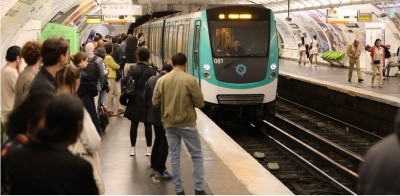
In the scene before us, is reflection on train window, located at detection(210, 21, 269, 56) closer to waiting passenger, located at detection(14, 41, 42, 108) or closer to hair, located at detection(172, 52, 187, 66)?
hair, located at detection(172, 52, 187, 66)

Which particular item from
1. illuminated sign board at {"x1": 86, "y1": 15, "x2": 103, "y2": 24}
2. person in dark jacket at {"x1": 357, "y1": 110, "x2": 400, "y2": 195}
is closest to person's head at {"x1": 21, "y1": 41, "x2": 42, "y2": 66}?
person in dark jacket at {"x1": 357, "y1": 110, "x2": 400, "y2": 195}

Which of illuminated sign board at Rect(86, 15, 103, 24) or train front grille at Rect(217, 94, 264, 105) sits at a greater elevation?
illuminated sign board at Rect(86, 15, 103, 24)

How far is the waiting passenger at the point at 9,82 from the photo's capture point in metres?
6.96

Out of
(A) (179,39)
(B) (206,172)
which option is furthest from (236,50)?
(B) (206,172)

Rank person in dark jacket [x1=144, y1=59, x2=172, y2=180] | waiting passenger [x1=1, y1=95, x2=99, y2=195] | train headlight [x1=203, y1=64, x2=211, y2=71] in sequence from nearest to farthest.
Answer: waiting passenger [x1=1, y1=95, x2=99, y2=195]
person in dark jacket [x1=144, y1=59, x2=172, y2=180]
train headlight [x1=203, y1=64, x2=211, y2=71]

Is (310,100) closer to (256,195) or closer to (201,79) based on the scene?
(201,79)

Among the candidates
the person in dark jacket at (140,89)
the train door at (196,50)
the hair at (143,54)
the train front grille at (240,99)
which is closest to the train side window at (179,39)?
the train door at (196,50)

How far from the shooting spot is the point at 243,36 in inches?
551

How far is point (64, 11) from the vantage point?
21.6 meters

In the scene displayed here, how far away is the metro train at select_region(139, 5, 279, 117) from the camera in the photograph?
543 inches

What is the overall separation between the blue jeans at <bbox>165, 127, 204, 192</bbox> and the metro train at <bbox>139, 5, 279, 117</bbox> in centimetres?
681

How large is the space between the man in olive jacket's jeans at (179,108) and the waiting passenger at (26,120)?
3161 millimetres

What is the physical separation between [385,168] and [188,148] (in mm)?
4141

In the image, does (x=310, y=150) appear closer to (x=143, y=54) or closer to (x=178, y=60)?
(x=143, y=54)
